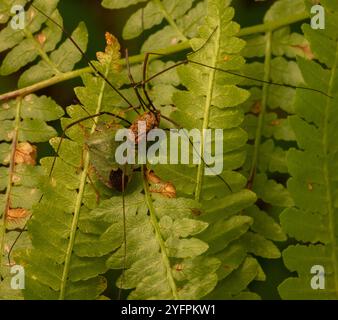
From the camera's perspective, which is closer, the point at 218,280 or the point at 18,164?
the point at 218,280

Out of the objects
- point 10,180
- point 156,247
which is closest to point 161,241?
point 156,247

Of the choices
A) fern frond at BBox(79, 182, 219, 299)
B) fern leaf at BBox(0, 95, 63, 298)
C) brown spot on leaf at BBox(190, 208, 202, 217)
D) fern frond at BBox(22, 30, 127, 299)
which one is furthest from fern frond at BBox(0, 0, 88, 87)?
brown spot on leaf at BBox(190, 208, 202, 217)

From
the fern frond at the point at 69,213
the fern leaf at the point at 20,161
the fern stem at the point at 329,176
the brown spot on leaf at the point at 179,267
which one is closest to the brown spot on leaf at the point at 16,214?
the fern leaf at the point at 20,161

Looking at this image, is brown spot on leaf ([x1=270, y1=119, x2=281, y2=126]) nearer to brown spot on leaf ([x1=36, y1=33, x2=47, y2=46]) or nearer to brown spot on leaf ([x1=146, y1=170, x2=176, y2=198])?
brown spot on leaf ([x1=146, y1=170, x2=176, y2=198])

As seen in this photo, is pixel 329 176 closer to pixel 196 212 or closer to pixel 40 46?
pixel 196 212

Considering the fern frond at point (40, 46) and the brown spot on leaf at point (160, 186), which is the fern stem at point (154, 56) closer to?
the fern frond at point (40, 46)

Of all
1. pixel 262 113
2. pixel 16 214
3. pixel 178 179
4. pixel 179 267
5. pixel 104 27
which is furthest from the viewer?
pixel 104 27
